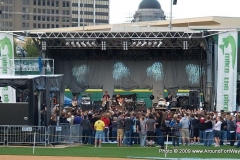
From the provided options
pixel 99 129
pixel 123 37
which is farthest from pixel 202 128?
pixel 123 37

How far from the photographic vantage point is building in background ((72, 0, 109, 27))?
188 metres

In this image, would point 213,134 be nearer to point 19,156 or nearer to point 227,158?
point 227,158

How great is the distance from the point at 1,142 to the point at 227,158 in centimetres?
1013

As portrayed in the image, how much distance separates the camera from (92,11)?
192250mm

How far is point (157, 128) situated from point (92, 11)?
524 feet

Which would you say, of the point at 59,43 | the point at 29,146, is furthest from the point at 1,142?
the point at 59,43

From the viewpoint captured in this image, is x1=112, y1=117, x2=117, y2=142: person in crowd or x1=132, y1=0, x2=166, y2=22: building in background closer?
x1=112, y1=117, x2=117, y2=142: person in crowd

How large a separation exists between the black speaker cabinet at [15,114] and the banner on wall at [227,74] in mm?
13435

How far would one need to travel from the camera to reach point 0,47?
4341 centimetres

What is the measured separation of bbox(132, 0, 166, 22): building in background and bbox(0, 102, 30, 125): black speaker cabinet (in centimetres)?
10842

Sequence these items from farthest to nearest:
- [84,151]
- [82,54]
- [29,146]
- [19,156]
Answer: [82,54] < [29,146] < [84,151] < [19,156]

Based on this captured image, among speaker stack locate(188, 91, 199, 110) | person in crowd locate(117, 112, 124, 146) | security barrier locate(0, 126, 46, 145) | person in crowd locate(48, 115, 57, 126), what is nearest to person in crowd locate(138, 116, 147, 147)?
person in crowd locate(117, 112, 124, 146)

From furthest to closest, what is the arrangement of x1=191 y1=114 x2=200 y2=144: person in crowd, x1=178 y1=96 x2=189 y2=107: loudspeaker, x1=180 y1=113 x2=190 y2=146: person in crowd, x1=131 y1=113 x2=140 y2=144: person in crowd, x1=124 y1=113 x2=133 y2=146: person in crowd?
x1=178 y1=96 x2=189 y2=107: loudspeaker < x1=191 y1=114 x2=200 y2=144: person in crowd < x1=131 y1=113 x2=140 y2=144: person in crowd < x1=124 y1=113 x2=133 y2=146: person in crowd < x1=180 y1=113 x2=190 y2=146: person in crowd

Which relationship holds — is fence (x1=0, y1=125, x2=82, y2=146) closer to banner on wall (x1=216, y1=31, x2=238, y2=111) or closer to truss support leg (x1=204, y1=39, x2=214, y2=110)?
banner on wall (x1=216, y1=31, x2=238, y2=111)
